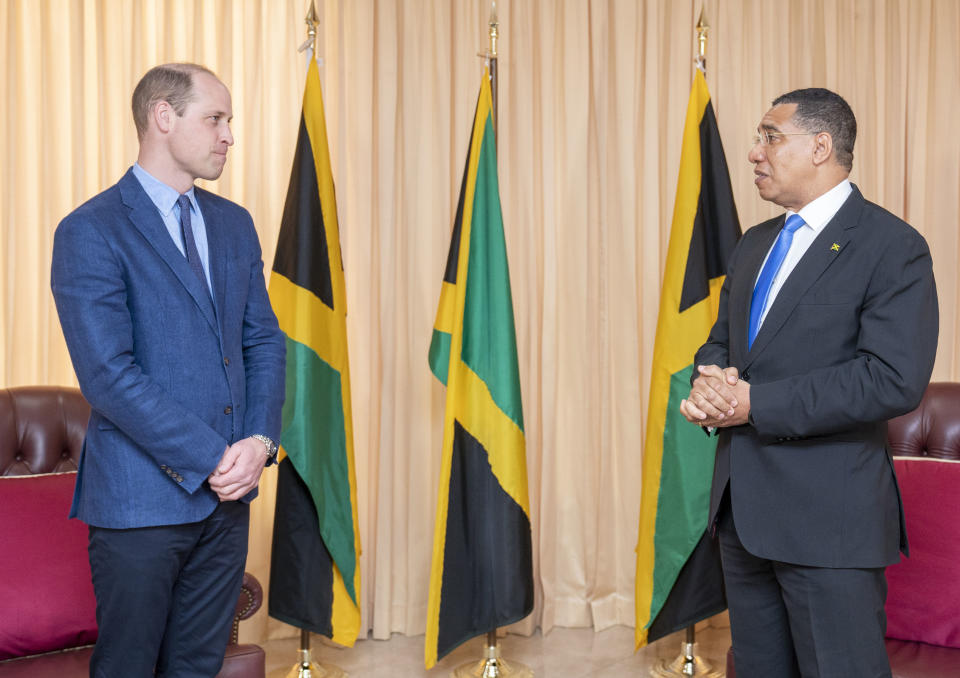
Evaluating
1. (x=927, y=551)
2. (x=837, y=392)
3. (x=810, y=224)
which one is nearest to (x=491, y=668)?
(x=927, y=551)

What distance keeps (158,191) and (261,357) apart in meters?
0.44

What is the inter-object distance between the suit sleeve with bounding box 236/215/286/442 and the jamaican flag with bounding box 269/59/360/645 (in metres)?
0.74

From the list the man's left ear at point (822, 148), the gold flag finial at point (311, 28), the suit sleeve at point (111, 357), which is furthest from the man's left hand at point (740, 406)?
the gold flag finial at point (311, 28)

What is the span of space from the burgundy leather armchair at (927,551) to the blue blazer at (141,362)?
143 cm

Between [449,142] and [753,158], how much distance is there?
1.66 m

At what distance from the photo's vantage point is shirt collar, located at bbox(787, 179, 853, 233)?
6.67ft

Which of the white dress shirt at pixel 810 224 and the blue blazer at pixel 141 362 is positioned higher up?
the white dress shirt at pixel 810 224

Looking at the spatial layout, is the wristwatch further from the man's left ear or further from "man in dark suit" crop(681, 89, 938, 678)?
the man's left ear

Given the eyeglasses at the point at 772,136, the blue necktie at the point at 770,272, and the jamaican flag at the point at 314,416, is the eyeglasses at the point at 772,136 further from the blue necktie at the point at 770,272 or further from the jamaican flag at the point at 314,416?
the jamaican flag at the point at 314,416

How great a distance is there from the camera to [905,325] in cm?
184

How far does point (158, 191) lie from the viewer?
6.49 feet

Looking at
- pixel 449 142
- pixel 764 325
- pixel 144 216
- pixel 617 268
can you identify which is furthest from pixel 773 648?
pixel 449 142

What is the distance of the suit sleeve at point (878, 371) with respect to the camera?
182cm

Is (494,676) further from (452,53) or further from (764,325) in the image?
(452,53)
